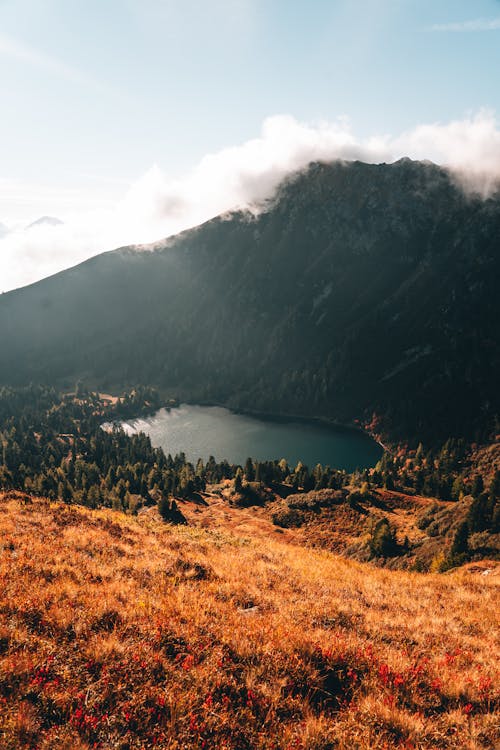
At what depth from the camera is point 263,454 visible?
18838 cm

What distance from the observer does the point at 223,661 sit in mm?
9336

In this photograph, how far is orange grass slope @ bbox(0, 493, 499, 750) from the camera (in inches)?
290

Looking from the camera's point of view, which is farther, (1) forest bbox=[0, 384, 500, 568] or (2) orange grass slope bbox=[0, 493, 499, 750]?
(1) forest bbox=[0, 384, 500, 568]

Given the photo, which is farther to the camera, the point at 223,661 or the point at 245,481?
the point at 245,481

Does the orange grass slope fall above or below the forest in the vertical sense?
above

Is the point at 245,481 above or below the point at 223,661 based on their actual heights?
below

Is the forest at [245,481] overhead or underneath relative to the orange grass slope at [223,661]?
underneath

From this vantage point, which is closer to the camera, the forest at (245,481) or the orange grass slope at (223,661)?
the orange grass slope at (223,661)

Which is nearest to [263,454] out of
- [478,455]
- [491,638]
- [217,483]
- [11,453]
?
[217,483]

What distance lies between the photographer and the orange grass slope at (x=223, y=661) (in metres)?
7.36

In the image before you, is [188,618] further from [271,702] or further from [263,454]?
[263,454]

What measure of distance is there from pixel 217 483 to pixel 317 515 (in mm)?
50714

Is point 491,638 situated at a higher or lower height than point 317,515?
higher

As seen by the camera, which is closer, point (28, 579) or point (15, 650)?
point (15, 650)
